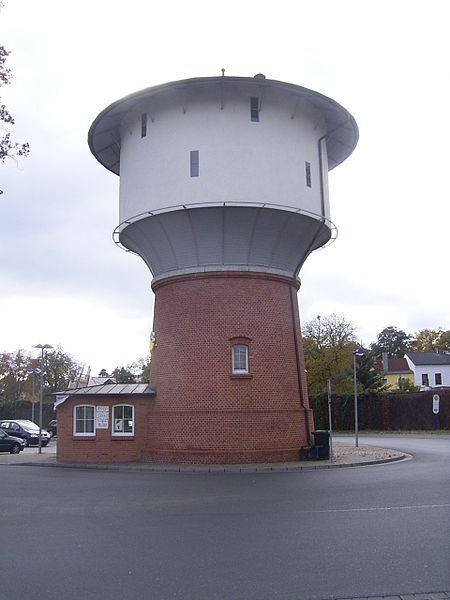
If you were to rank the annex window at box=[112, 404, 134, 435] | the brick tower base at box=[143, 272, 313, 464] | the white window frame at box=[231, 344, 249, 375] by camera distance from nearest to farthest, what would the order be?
the brick tower base at box=[143, 272, 313, 464] → the white window frame at box=[231, 344, 249, 375] → the annex window at box=[112, 404, 134, 435]

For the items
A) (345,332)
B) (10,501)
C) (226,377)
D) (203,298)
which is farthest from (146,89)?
(345,332)

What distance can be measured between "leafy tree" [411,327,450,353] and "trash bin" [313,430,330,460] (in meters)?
76.8

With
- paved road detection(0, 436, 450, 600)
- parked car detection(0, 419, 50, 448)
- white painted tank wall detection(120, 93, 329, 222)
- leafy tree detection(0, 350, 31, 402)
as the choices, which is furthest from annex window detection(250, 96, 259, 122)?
leafy tree detection(0, 350, 31, 402)

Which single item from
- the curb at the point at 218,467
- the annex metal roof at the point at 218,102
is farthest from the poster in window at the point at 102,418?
the annex metal roof at the point at 218,102

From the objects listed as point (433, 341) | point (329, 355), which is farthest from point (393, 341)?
point (329, 355)

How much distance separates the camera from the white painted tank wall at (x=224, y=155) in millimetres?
22125

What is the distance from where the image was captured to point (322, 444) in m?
22.6

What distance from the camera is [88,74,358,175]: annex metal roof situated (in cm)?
2183

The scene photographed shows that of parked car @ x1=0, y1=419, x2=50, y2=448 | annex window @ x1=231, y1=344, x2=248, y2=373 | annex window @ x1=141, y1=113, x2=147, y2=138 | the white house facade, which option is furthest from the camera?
the white house facade

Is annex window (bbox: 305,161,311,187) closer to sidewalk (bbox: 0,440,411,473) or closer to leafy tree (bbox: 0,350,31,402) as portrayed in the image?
sidewalk (bbox: 0,440,411,473)

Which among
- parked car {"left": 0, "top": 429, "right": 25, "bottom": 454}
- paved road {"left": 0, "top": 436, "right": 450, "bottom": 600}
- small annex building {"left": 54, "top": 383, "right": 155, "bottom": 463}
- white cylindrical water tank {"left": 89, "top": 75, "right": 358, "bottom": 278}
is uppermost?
white cylindrical water tank {"left": 89, "top": 75, "right": 358, "bottom": 278}

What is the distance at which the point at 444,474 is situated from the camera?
17.5 m

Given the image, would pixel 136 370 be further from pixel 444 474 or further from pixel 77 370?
pixel 444 474

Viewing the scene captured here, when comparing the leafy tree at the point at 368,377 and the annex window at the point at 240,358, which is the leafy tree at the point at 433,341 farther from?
the annex window at the point at 240,358
